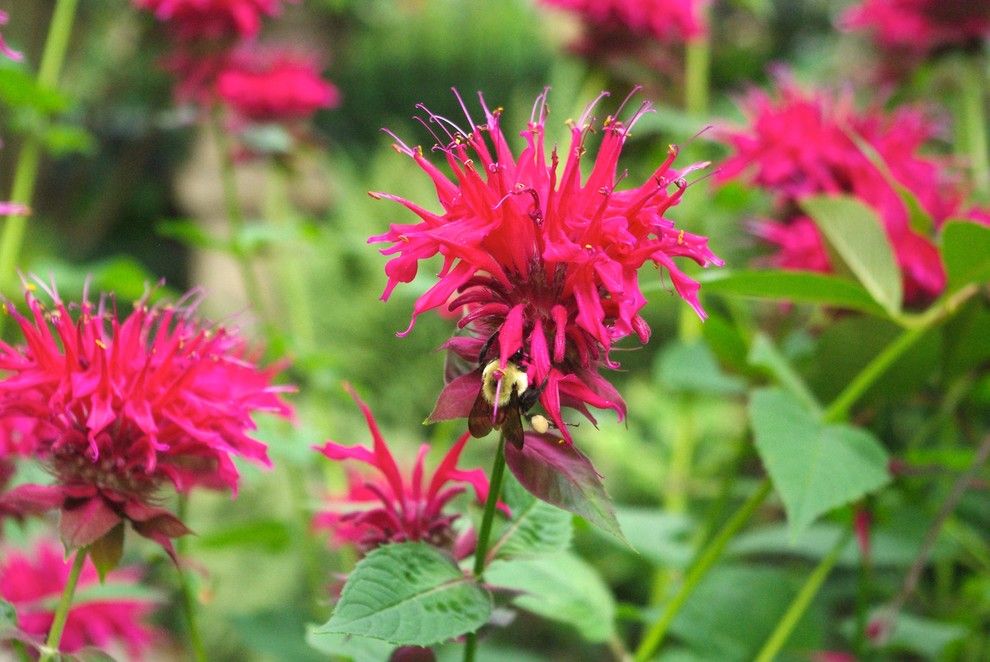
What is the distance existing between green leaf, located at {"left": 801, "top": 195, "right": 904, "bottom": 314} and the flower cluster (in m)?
0.07

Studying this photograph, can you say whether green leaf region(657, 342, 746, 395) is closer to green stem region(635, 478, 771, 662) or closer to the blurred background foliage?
the blurred background foliage

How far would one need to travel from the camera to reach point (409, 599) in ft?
1.44

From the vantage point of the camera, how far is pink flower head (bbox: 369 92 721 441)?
433 millimetres

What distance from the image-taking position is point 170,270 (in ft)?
14.2

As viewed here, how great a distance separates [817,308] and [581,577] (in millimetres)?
356

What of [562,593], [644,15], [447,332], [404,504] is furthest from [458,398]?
[447,332]

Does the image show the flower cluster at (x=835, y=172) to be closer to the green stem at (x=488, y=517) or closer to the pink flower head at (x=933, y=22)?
the pink flower head at (x=933, y=22)

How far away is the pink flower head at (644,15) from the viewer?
1314mm

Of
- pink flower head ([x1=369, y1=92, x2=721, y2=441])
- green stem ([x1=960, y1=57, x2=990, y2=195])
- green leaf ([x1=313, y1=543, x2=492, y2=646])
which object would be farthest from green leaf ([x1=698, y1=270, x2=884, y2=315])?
green stem ([x1=960, y1=57, x2=990, y2=195])

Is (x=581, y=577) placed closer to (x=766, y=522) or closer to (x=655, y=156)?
(x=655, y=156)

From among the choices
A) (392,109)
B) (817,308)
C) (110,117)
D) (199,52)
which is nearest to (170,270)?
(110,117)

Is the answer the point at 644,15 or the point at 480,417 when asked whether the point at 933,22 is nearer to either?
the point at 644,15

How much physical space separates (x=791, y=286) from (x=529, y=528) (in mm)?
251

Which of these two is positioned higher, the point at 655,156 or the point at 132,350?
the point at 655,156
